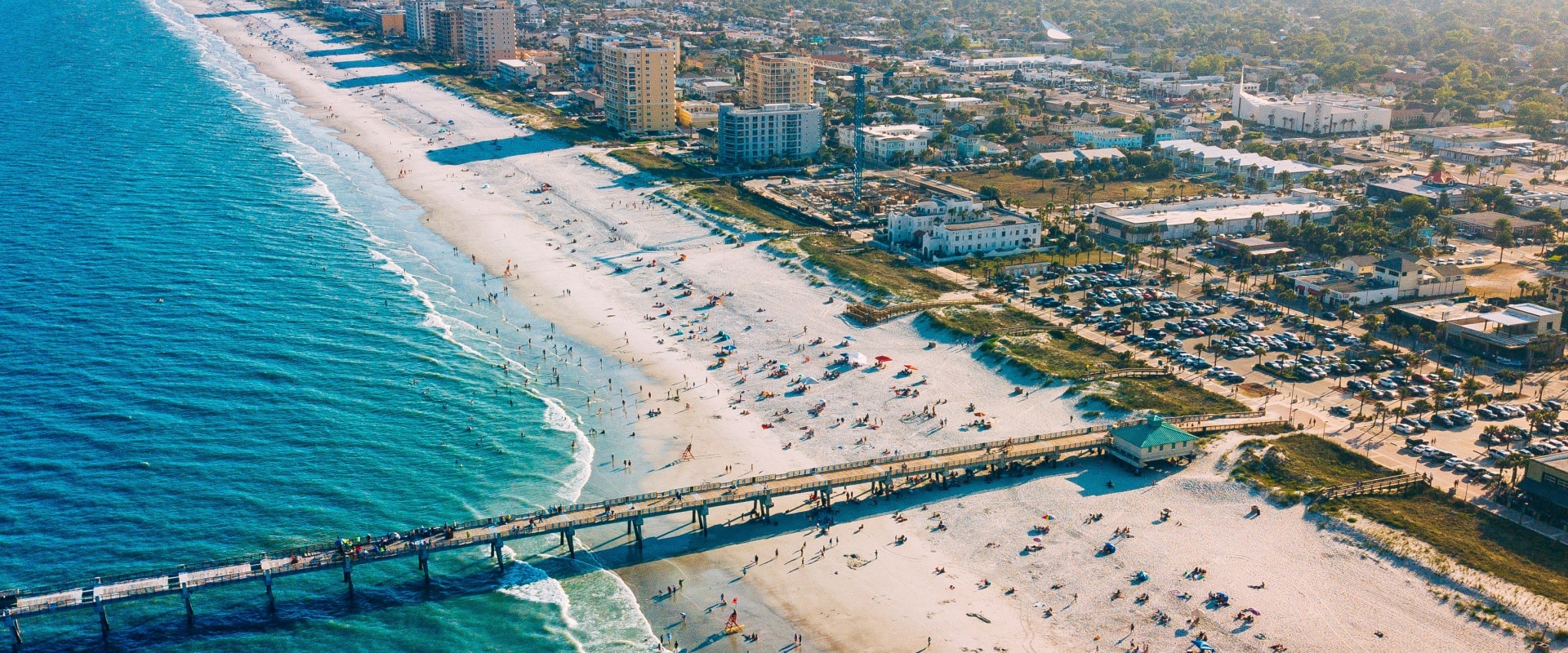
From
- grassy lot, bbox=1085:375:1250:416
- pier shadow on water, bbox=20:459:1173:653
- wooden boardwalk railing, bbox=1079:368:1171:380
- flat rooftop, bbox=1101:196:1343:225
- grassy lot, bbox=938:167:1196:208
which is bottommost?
pier shadow on water, bbox=20:459:1173:653

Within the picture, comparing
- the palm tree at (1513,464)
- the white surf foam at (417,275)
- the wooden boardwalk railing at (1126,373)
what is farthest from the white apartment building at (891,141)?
the palm tree at (1513,464)

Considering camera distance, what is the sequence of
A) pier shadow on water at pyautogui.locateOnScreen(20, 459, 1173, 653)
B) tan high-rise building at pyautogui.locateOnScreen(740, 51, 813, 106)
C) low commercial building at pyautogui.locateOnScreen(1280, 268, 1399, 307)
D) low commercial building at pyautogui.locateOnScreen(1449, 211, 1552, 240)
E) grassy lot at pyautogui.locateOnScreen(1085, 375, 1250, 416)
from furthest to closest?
tan high-rise building at pyautogui.locateOnScreen(740, 51, 813, 106)
low commercial building at pyautogui.locateOnScreen(1449, 211, 1552, 240)
low commercial building at pyautogui.locateOnScreen(1280, 268, 1399, 307)
grassy lot at pyautogui.locateOnScreen(1085, 375, 1250, 416)
pier shadow on water at pyautogui.locateOnScreen(20, 459, 1173, 653)

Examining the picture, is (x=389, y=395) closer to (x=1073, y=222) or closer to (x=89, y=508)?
(x=89, y=508)

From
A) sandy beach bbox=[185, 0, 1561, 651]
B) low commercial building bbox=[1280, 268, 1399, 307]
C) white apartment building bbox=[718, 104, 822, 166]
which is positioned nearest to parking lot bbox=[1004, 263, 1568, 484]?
low commercial building bbox=[1280, 268, 1399, 307]

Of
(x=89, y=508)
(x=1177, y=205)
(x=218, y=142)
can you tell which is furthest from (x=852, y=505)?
(x=218, y=142)

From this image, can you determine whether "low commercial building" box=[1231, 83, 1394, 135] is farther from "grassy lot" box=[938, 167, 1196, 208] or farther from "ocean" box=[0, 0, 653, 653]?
"ocean" box=[0, 0, 653, 653]

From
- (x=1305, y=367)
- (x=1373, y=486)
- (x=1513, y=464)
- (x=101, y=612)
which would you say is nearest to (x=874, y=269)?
(x=1305, y=367)
